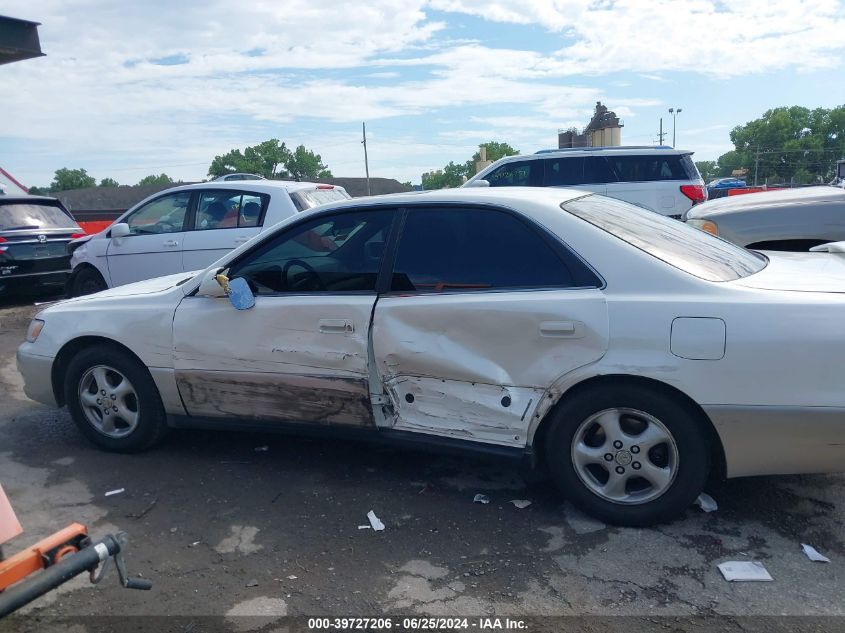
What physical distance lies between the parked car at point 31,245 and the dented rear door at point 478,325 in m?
8.36

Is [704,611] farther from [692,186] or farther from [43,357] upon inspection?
[692,186]

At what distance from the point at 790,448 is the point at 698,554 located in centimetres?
61

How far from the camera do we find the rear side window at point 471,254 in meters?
3.64

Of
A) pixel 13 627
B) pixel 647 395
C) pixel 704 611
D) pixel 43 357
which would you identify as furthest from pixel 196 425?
pixel 704 611

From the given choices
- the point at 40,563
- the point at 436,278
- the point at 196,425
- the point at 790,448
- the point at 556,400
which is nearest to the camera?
the point at 40,563

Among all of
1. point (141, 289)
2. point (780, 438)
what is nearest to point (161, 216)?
point (141, 289)

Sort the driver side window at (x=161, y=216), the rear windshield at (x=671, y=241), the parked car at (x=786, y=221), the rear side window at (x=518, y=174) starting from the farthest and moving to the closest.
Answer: the rear side window at (x=518, y=174) → the driver side window at (x=161, y=216) → the parked car at (x=786, y=221) → the rear windshield at (x=671, y=241)

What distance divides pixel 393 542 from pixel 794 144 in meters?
98.7

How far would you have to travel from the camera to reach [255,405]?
4.19 meters

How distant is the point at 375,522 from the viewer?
145 inches

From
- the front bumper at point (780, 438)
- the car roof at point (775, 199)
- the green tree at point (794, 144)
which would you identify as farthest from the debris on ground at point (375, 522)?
the green tree at point (794, 144)

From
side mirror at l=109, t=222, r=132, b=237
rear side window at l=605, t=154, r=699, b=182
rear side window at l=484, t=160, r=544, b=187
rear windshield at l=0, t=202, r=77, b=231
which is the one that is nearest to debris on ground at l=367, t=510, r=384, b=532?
side mirror at l=109, t=222, r=132, b=237

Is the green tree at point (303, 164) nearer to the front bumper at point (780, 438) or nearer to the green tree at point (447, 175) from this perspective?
the green tree at point (447, 175)

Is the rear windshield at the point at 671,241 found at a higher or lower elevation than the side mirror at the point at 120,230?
higher
